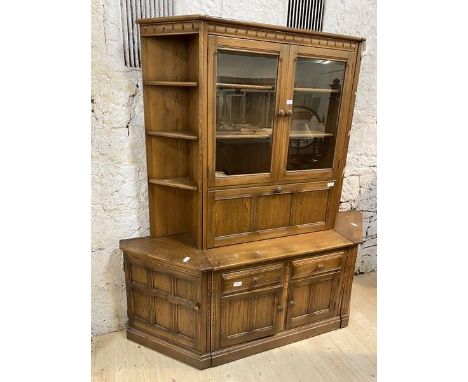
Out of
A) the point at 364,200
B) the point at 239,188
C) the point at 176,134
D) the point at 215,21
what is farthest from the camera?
the point at 364,200

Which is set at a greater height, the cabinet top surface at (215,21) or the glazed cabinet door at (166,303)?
the cabinet top surface at (215,21)

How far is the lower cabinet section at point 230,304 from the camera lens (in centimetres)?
200

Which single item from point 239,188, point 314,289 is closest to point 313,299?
point 314,289

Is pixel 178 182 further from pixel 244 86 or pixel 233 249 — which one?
pixel 244 86

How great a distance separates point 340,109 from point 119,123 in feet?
4.56

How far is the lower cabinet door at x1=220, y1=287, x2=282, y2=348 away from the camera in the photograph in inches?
80.8

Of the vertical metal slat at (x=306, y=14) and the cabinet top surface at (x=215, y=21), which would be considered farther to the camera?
the vertical metal slat at (x=306, y=14)

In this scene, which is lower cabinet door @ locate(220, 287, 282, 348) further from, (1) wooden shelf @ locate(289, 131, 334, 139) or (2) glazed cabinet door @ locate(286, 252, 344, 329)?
(1) wooden shelf @ locate(289, 131, 334, 139)

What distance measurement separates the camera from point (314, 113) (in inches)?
85.0

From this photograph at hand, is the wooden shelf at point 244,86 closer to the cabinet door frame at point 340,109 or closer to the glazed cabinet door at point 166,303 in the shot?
the cabinet door frame at point 340,109

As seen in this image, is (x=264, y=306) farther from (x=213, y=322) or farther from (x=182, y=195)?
(x=182, y=195)

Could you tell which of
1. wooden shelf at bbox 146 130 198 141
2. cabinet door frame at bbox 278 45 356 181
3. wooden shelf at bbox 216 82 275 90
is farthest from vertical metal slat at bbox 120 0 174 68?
cabinet door frame at bbox 278 45 356 181

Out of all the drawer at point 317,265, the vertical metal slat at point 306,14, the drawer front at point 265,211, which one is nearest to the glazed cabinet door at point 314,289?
the drawer at point 317,265

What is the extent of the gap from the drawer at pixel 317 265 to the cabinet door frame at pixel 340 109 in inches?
20.8
